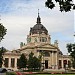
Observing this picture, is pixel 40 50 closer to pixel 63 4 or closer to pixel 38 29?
pixel 38 29

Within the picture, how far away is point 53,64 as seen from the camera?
13350 cm

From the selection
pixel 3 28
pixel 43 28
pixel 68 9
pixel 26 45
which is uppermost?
pixel 43 28

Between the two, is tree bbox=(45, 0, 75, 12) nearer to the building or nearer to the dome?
the building

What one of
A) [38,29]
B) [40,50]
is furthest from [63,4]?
[38,29]

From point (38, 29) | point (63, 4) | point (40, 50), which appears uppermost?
point (38, 29)

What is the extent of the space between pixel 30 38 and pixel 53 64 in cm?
1747

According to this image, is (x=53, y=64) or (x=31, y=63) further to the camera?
(x=53, y=64)

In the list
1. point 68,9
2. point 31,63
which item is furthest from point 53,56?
point 68,9

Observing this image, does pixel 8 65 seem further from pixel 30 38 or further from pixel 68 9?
pixel 68 9

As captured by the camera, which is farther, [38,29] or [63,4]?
[38,29]

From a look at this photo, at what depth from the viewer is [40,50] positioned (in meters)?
130

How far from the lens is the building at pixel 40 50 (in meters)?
130

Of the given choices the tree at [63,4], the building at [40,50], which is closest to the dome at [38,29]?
the building at [40,50]

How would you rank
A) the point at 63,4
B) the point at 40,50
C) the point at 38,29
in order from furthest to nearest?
the point at 38,29, the point at 40,50, the point at 63,4
